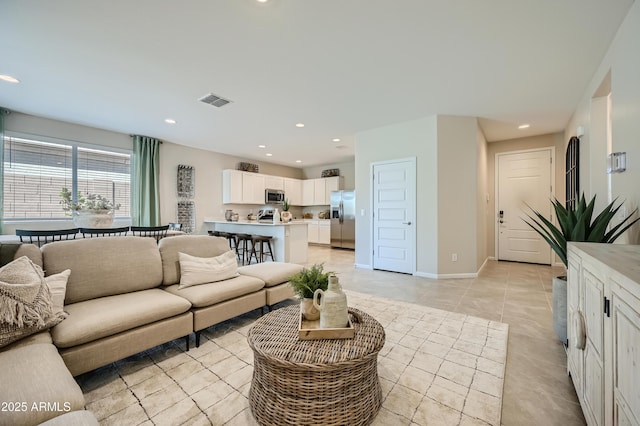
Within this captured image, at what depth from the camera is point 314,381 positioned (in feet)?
4.04

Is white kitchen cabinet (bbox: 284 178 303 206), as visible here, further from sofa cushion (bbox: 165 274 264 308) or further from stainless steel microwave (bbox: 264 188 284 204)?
sofa cushion (bbox: 165 274 264 308)

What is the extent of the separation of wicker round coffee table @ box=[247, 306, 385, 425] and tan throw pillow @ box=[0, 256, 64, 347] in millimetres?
1238

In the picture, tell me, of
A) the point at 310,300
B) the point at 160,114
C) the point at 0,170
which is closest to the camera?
the point at 310,300

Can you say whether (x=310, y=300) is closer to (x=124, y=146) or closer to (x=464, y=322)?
(x=464, y=322)

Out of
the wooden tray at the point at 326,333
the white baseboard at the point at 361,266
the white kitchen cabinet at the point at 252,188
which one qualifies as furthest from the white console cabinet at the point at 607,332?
the white kitchen cabinet at the point at 252,188

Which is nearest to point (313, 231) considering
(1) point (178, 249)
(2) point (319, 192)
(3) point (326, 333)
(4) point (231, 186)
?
(2) point (319, 192)

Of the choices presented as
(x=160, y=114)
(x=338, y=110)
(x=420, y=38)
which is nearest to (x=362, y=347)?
(x=420, y=38)

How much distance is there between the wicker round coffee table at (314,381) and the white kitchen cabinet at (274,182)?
652cm

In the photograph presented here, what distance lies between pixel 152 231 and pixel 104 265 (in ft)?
6.36

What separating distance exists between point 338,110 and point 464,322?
3.23m

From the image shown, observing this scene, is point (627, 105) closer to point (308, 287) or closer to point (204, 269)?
point (308, 287)

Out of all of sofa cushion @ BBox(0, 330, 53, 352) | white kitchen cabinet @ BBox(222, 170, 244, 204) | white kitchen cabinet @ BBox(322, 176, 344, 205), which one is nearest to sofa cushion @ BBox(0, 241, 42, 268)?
sofa cushion @ BBox(0, 330, 53, 352)

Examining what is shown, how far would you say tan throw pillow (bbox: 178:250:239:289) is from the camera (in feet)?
7.82

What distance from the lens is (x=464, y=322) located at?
2576mm
